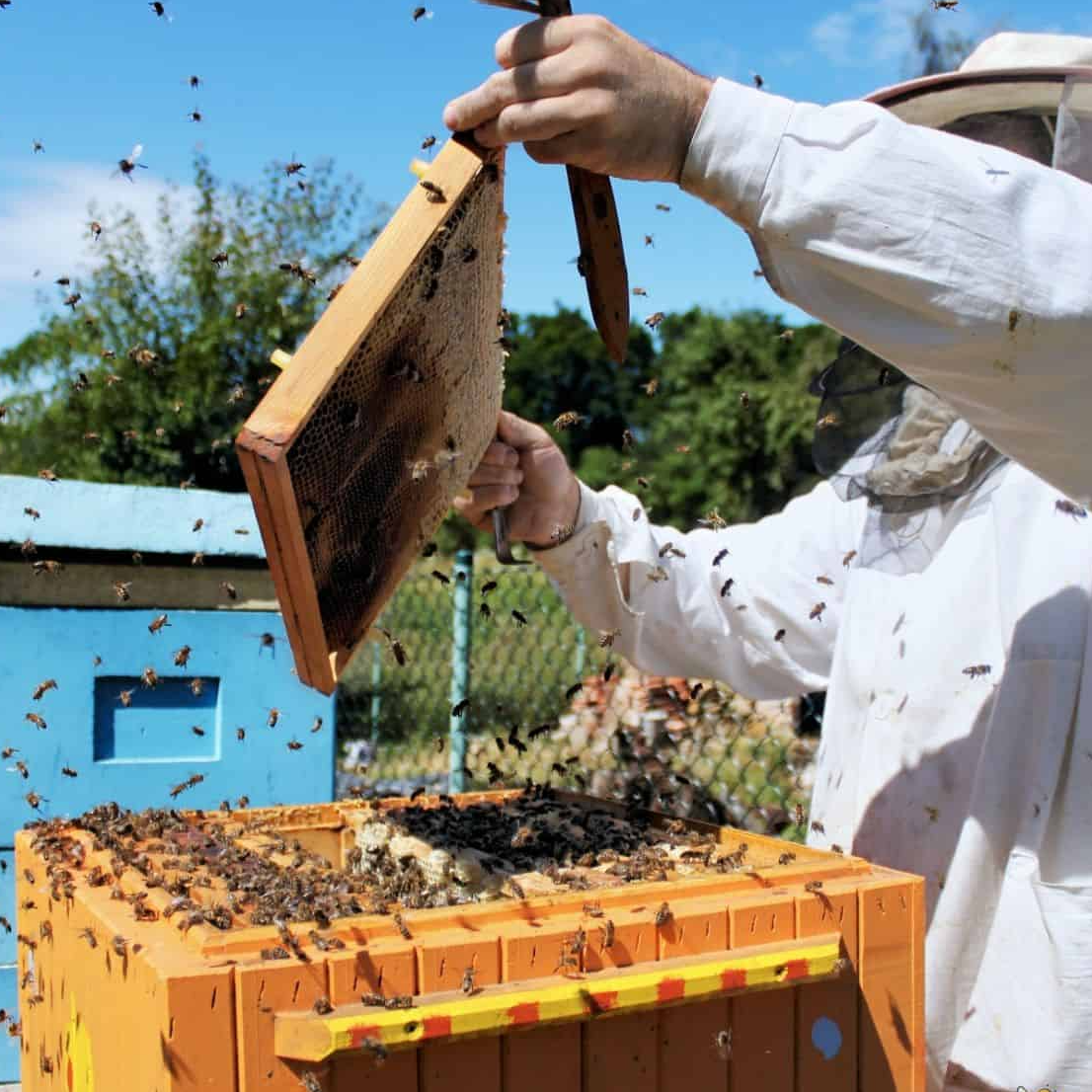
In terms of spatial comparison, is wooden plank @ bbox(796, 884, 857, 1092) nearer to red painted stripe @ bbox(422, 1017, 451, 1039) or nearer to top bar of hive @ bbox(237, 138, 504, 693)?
red painted stripe @ bbox(422, 1017, 451, 1039)

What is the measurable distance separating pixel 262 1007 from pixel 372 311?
0.88 m

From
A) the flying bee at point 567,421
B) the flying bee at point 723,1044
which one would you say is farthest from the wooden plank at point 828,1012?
the flying bee at point 567,421

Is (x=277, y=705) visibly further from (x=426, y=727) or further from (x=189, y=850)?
(x=426, y=727)

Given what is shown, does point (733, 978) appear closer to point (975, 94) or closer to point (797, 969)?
point (797, 969)

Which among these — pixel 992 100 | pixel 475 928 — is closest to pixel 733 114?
pixel 992 100

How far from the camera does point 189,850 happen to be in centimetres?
207

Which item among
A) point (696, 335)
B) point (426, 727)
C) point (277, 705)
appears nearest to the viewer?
point (277, 705)

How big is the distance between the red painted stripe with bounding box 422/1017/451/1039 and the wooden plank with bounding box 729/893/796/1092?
0.45m

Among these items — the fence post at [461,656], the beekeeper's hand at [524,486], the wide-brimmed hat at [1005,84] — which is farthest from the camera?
the fence post at [461,656]

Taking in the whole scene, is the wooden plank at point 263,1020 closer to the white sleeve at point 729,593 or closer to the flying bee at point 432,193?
the flying bee at point 432,193

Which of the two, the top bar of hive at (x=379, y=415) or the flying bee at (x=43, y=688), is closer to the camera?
the top bar of hive at (x=379, y=415)

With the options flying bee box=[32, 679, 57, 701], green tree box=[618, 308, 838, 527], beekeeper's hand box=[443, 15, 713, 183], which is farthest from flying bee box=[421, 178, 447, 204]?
green tree box=[618, 308, 838, 527]

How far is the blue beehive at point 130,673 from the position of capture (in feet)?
11.2

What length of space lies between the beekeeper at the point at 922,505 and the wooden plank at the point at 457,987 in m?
0.99
